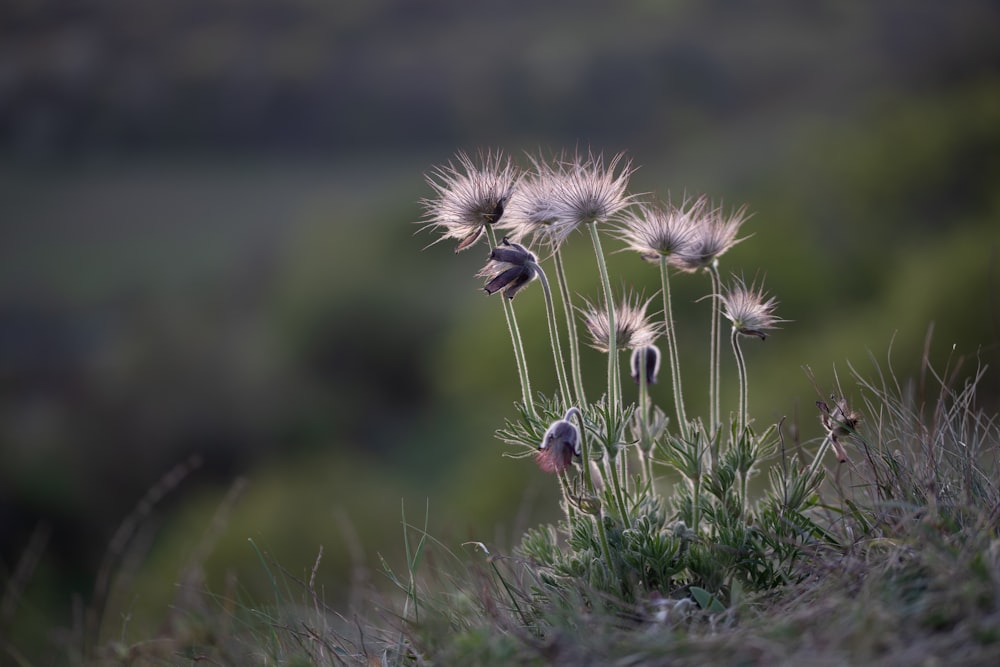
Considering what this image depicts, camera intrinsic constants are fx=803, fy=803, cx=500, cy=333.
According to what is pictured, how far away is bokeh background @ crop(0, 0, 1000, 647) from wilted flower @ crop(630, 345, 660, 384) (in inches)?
29.9

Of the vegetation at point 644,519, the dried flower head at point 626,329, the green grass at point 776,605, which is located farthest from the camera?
the dried flower head at point 626,329

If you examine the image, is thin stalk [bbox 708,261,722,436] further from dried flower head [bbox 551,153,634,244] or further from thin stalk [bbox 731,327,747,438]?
dried flower head [bbox 551,153,634,244]

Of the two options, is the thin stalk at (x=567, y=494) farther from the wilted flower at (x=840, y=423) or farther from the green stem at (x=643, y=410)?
the wilted flower at (x=840, y=423)

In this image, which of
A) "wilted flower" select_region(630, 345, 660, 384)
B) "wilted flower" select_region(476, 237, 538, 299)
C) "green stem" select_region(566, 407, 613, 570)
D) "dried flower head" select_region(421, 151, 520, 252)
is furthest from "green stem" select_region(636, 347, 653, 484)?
"dried flower head" select_region(421, 151, 520, 252)

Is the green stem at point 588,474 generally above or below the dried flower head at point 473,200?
below

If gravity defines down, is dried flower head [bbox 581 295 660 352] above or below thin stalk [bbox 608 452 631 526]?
above

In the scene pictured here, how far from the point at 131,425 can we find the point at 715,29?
135ft

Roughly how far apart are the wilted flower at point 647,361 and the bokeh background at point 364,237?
0.76 m

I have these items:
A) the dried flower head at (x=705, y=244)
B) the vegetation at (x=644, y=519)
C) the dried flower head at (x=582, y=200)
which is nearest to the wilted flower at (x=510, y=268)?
the vegetation at (x=644, y=519)

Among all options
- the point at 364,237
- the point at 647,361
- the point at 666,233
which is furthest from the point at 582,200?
the point at 364,237

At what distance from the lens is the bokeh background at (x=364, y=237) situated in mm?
19578

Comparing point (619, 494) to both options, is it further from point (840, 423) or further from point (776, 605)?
point (840, 423)

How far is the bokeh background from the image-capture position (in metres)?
19.6

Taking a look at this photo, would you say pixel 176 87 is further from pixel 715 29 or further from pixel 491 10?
pixel 715 29
